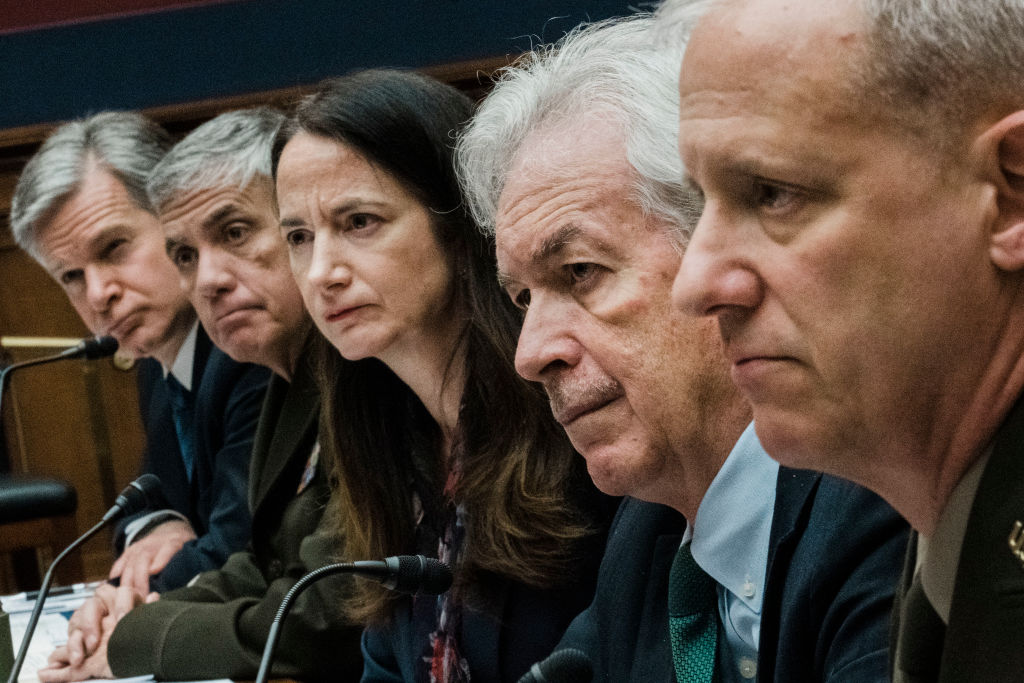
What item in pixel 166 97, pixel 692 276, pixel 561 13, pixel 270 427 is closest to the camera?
pixel 692 276

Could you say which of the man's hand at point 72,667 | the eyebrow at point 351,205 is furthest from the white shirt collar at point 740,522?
the man's hand at point 72,667

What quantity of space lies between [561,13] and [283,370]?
1175 mm

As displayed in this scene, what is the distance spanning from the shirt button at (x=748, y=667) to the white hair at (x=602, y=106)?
472 millimetres

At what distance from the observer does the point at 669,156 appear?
1.51 meters

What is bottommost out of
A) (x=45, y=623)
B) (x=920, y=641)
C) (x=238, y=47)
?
(x=45, y=623)

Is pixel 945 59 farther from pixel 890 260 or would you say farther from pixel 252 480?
pixel 252 480

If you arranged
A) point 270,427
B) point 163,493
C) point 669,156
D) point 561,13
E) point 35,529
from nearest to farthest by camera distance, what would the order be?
point 669,156 < point 270,427 < point 561,13 < point 163,493 < point 35,529

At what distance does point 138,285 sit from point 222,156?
2.28 ft

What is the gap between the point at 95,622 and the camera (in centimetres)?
279

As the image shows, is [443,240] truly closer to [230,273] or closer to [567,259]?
[567,259]

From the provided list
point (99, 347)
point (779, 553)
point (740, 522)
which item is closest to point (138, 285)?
point (99, 347)

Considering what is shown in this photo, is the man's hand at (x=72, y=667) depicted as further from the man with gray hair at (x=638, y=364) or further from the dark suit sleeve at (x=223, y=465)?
the man with gray hair at (x=638, y=364)

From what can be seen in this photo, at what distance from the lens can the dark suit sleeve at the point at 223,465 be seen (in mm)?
3145

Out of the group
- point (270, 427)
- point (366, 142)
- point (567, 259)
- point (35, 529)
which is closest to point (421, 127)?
point (366, 142)
